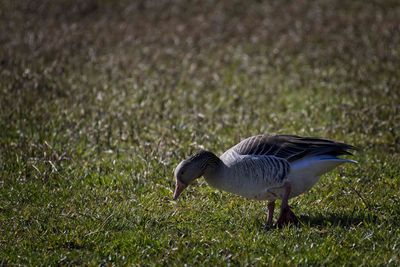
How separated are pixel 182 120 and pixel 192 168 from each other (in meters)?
3.75

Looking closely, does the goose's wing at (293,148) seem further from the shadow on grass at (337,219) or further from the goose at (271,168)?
the shadow on grass at (337,219)

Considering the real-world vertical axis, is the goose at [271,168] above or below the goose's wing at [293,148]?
below

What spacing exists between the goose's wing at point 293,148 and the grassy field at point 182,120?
66 centimetres

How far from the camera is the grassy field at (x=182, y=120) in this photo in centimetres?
619

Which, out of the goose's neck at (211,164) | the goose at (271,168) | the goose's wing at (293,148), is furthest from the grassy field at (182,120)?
the goose's wing at (293,148)

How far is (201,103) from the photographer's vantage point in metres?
11.7

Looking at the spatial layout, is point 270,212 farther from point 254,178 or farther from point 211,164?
point 211,164

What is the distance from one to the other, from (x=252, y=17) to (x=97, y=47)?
4.05 metres

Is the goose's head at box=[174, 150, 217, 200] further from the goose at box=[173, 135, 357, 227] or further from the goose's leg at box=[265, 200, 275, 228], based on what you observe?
the goose's leg at box=[265, 200, 275, 228]

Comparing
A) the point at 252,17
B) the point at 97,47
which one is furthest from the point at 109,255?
the point at 252,17

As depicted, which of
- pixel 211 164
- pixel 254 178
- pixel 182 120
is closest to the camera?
pixel 254 178

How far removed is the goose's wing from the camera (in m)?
6.68

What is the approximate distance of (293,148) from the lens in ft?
22.0

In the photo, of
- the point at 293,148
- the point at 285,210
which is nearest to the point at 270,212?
the point at 285,210
